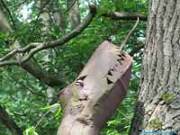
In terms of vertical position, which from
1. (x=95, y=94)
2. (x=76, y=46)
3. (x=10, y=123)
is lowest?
(x=10, y=123)

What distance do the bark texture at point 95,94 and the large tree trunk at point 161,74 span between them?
103 mm

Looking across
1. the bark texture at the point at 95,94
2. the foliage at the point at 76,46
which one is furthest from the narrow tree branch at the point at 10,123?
the bark texture at the point at 95,94

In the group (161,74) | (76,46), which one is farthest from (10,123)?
(161,74)

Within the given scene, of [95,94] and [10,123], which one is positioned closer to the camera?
[95,94]

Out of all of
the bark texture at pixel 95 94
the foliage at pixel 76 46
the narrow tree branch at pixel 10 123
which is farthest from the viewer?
the narrow tree branch at pixel 10 123

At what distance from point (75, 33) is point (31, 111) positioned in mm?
2697

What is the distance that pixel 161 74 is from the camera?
1.67 metres

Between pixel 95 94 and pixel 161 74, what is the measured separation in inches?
9.7

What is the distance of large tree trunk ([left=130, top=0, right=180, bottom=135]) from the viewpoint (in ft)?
5.30

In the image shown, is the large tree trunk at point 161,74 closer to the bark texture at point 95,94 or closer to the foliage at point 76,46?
the bark texture at point 95,94

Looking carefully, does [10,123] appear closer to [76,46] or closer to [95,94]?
[76,46]

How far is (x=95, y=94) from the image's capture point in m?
1.58

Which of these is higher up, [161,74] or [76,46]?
[161,74]

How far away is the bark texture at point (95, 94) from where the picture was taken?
1.57m
